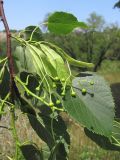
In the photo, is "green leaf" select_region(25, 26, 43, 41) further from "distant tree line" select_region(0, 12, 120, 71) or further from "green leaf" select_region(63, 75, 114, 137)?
"distant tree line" select_region(0, 12, 120, 71)

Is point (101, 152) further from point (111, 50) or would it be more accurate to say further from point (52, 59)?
point (111, 50)

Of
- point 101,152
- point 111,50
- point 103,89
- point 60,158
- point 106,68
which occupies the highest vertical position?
point 103,89

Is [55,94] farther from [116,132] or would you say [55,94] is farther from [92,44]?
[92,44]

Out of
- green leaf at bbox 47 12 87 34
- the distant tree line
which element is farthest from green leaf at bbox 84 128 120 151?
the distant tree line

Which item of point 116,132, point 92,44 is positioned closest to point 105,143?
point 116,132

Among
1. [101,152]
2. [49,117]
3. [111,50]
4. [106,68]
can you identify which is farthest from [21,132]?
[106,68]
